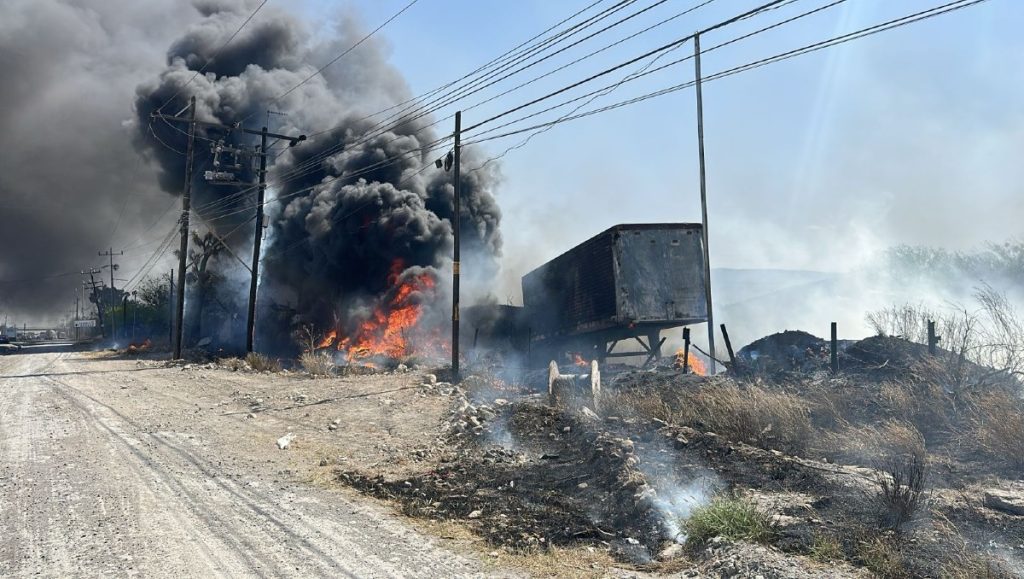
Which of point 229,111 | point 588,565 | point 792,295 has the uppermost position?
point 229,111

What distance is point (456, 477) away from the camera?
8219 millimetres

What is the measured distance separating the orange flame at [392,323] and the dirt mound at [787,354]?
1223cm

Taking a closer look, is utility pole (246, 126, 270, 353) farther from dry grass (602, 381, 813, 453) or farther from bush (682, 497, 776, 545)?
bush (682, 497, 776, 545)

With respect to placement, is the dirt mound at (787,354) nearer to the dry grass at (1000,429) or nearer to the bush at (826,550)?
the dry grass at (1000,429)

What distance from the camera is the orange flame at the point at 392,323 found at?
25297mm

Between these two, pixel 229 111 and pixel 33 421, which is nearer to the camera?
pixel 33 421

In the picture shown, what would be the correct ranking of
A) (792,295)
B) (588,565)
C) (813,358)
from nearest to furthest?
(588,565) < (813,358) < (792,295)

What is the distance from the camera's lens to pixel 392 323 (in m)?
25.9

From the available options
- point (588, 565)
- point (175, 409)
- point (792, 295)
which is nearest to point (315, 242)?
point (175, 409)

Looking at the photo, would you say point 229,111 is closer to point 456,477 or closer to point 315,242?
point 315,242

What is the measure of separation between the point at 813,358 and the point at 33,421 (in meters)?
15.0

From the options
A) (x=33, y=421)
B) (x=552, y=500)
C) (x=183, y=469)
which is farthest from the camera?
(x=33, y=421)

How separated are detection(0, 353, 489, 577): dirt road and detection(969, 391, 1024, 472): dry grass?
5.69 m

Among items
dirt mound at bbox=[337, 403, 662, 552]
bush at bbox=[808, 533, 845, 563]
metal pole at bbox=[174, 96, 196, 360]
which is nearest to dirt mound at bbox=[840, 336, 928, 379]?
dirt mound at bbox=[337, 403, 662, 552]
